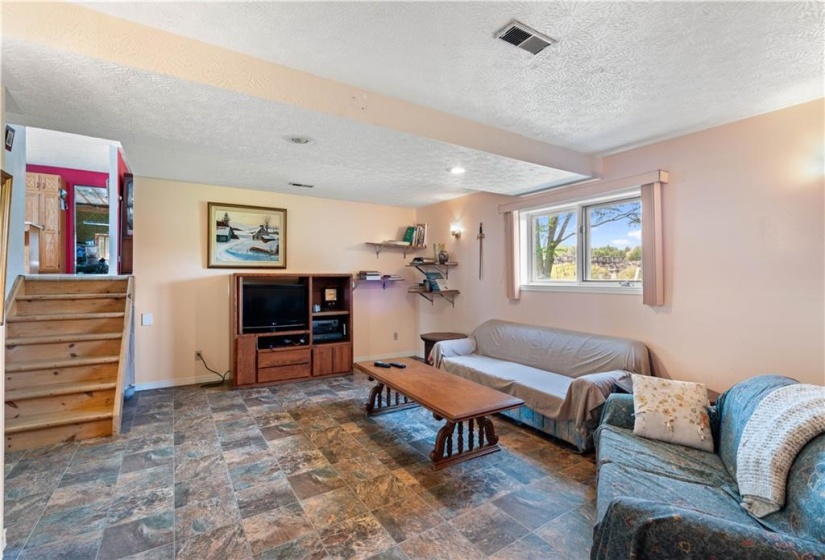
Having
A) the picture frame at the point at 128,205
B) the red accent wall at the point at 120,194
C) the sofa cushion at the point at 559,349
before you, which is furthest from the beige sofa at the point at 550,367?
the red accent wall at the point at 120,194

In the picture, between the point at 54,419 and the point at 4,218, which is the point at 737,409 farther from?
the point at 54,419

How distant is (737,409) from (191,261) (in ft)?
16.7

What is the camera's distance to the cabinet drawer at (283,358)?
4.38 meters

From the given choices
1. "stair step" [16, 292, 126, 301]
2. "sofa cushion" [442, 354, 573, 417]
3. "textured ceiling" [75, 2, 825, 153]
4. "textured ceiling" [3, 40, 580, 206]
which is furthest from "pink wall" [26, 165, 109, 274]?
"sofa cushion" [442, 354, 573, 417]

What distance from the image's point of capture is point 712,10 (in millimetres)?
1608

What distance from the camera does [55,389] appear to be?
116 inches

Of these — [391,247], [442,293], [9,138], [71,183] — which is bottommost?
[442,293]

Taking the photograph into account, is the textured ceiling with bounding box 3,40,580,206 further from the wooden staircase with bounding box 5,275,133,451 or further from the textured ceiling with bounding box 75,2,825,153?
the wooden staircase with bounding box 5,275,133,451

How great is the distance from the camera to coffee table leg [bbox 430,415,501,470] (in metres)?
2.52

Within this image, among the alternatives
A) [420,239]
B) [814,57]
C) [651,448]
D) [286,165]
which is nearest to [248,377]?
[286,165]

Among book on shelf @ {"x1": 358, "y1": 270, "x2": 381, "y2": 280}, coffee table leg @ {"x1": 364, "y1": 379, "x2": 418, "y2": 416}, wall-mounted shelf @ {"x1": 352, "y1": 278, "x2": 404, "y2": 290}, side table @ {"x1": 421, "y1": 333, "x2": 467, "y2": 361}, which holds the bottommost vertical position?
coffee table leg @ {"x1": 364, "y1": 379, "x2": 418, "y2": 416}

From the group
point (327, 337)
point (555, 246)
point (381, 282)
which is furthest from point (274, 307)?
point (555, 246)

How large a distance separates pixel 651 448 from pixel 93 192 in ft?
26.1

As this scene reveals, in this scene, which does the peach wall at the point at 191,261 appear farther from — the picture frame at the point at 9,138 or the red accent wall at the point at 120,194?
A: the picture frame at the point at 9,138
